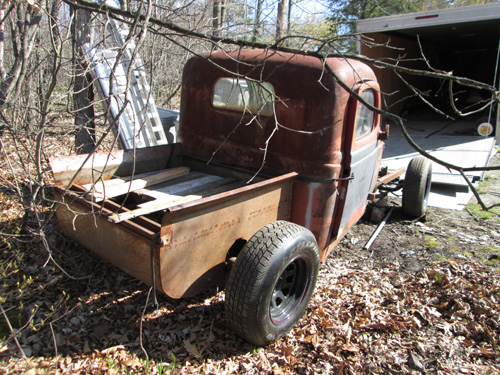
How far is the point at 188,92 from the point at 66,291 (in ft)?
7.64

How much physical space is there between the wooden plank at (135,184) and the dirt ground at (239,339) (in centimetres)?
68

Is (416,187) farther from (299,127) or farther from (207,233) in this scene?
(207,233)

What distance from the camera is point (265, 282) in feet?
8.70

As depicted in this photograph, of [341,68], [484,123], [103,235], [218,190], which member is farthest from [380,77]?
[103,235]

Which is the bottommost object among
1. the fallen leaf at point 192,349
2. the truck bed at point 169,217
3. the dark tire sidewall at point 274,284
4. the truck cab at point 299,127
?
the fallen leaf at point 192,349

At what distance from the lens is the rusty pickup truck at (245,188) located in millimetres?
2623

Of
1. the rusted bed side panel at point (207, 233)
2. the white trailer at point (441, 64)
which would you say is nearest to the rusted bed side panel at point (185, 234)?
the rusted bed side panel at point (207, 233)

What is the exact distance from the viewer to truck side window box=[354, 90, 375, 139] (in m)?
3.69

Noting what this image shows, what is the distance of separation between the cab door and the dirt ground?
70cm

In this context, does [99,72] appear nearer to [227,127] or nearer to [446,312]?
[227,127]

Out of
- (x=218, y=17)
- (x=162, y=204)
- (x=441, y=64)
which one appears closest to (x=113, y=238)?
(x=162, y=204)

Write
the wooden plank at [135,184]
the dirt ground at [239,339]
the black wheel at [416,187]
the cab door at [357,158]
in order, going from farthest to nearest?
1. the black wheel at [416,187]
2. the cab door at [357,158]
3. the wooden plank at [135,184]
4. the dirt ground at [239,339]

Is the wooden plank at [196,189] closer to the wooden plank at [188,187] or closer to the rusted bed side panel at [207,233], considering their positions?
the wooden plank at [188,187]

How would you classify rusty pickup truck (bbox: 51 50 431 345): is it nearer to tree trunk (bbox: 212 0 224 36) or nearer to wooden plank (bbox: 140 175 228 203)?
wooden plank (bbox: 140 175 228 203)
